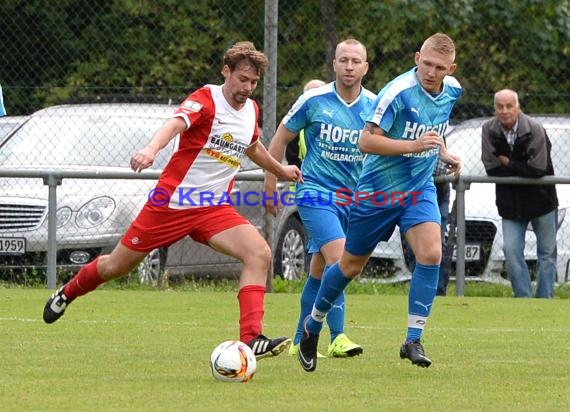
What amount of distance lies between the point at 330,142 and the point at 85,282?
1.76 m

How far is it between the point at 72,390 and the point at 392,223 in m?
2.24

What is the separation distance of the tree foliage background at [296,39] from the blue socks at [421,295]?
8105 millimetres

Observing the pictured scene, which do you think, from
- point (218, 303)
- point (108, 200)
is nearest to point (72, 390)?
point (218, 303)

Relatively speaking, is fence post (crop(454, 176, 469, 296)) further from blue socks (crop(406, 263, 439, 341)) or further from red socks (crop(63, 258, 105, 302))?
red socks (crop(63, 258, 105, 302))

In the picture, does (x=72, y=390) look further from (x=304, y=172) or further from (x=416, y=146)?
(x=304, y=172)

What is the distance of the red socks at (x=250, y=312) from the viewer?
8273 mm

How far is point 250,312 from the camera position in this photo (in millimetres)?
8336

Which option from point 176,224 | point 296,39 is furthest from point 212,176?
point 296,39

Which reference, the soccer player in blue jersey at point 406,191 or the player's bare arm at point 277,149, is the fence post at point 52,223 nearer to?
the player's bare arm at point 277,149

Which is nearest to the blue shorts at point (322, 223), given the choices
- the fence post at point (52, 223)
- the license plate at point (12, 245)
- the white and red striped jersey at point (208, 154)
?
the white and red striped jersey at point (208, 154)

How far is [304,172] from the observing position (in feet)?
32.1

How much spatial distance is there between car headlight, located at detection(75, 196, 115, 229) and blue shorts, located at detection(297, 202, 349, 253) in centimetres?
465

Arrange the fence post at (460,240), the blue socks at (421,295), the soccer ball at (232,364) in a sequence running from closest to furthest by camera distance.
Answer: the soccer ball at (232,364)
the blue socks at (421,295)
the fence post at (460,240)

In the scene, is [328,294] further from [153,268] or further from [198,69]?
[198,69]
